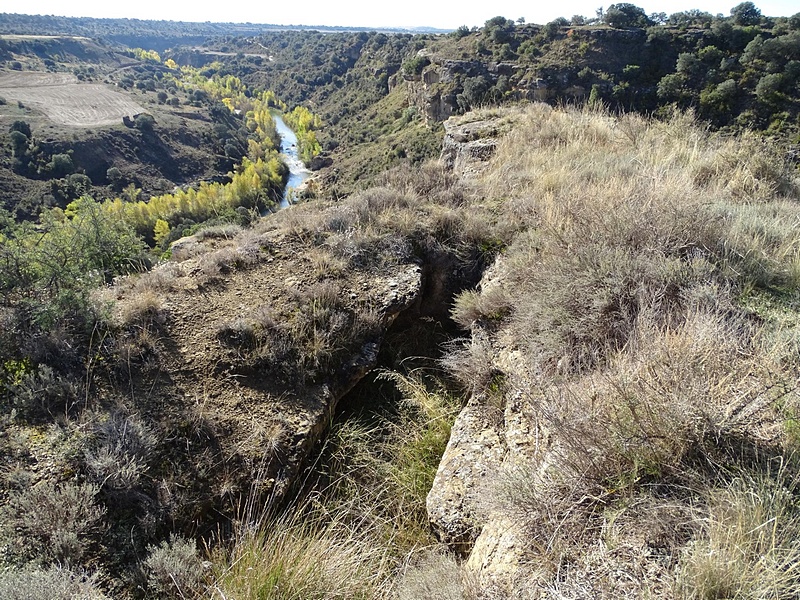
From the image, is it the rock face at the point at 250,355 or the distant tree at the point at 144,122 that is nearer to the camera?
the rock face at the point at 250,355

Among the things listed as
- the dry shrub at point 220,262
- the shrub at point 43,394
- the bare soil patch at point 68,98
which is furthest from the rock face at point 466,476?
the bare soil patch at point 68,98

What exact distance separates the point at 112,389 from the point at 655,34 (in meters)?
45.4

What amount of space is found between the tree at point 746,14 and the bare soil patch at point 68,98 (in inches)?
2814

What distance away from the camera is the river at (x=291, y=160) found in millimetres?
49756

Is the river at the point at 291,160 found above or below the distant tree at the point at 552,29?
below

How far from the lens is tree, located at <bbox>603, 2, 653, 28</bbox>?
38656 millimetres

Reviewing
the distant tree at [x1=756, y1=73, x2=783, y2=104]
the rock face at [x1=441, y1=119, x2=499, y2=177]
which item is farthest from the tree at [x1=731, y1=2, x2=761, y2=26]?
the rock face at [x1=441, y1=119, x2=499, y2=177]

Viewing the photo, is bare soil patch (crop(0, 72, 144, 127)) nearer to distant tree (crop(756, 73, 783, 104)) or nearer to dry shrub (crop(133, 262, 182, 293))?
dry shrub (crop(133, 262, 182, 293))

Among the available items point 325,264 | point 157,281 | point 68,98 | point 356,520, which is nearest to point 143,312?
point 157,281

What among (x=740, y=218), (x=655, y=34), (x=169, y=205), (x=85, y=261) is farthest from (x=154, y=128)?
(x=740, y=218)

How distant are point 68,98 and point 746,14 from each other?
90.5 m

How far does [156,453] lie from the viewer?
301 centimetres

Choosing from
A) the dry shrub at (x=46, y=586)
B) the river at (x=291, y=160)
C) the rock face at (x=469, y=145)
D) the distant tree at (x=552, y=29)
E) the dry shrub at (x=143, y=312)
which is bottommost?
the river at (x=291, y=160)

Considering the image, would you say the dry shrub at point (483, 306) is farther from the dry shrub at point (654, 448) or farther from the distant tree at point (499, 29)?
the distant tree at point (499, 29)
